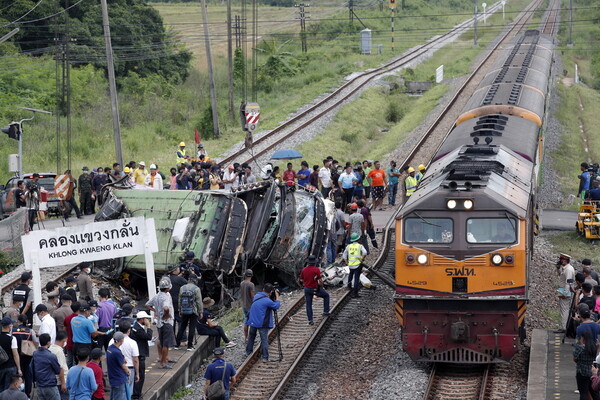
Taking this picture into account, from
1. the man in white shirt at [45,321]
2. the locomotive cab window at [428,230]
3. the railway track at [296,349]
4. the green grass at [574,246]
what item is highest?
the locomotive cab window at [428,230]

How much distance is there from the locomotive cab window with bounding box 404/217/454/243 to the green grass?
867 cm

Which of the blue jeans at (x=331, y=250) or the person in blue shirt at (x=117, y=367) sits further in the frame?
the blue jeans at (x=331, y=250)

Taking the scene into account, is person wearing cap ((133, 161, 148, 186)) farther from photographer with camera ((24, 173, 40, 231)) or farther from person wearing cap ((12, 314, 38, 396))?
person wearing cap ((12, 314, 38, 396))

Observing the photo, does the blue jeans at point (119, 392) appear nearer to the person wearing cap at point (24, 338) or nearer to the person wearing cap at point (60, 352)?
the person wearing cap at point (60, 352)

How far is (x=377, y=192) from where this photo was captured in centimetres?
2594

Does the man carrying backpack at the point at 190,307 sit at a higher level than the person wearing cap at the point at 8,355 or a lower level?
lower

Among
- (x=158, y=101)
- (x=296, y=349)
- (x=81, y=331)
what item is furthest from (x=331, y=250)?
(x=158, y=101)

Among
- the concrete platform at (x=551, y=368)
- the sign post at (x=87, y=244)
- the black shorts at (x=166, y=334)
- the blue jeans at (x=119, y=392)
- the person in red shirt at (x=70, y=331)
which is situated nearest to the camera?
the blue jeans at (x=119, y=392)

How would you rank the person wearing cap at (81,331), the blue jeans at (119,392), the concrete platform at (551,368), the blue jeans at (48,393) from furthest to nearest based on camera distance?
the person wearing cap at (81,331) → the concrete platform at (551,368) → the blue jeans at (119,392) → the blue jeans at (48,393)

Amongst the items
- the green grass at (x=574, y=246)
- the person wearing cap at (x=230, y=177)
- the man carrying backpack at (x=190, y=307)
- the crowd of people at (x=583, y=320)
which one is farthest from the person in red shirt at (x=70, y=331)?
the green grass at (x=574, y=246)

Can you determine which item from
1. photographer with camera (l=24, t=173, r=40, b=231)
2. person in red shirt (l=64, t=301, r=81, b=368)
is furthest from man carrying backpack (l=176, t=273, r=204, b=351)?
photographer with camera (l=24, t=173, r=40, b=231)

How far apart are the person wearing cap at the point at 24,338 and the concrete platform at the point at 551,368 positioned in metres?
6.84

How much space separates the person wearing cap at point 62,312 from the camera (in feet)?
43.2

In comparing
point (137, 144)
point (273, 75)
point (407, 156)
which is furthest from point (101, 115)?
point (407, 156)
